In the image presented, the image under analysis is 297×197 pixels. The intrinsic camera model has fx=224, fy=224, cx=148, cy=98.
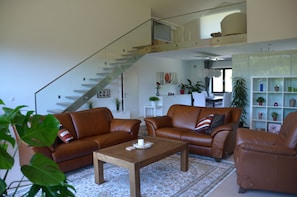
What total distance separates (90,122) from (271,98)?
4.79 m

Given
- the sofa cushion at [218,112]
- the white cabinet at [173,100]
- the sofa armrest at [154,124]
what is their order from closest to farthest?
the sofa cushion at [218,112]
the sofa armrest at [154,124]
the white cabinet at [173,100]

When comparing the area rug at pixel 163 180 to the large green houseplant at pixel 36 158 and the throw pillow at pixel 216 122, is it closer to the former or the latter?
the throw pillow at pixel 216 122

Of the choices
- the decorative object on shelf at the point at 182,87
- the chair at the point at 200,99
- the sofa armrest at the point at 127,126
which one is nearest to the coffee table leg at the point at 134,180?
the sofa armrest at the point at 127,126

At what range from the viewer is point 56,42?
246 inches

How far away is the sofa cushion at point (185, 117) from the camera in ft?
15.2

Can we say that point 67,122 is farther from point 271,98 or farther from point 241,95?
point 271,98

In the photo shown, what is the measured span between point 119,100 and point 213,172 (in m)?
5.24

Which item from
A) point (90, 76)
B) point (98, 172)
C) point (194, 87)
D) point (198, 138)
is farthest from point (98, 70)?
point (194, 87)

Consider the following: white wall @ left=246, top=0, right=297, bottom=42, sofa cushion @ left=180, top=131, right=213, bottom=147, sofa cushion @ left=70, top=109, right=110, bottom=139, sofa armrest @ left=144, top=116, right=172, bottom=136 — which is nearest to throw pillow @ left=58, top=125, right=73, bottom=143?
sofa cushion @ left=70, top=109, right=110, bottom=139

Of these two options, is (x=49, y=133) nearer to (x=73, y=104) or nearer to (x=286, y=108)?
(x=73, y=104)

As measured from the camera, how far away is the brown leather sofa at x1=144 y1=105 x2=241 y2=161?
3.72m

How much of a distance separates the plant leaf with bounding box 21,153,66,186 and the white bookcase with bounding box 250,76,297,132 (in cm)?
591

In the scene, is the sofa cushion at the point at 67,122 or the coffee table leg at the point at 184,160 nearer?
the coffee table leg at the point at 184,160

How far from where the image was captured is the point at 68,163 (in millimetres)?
3303
